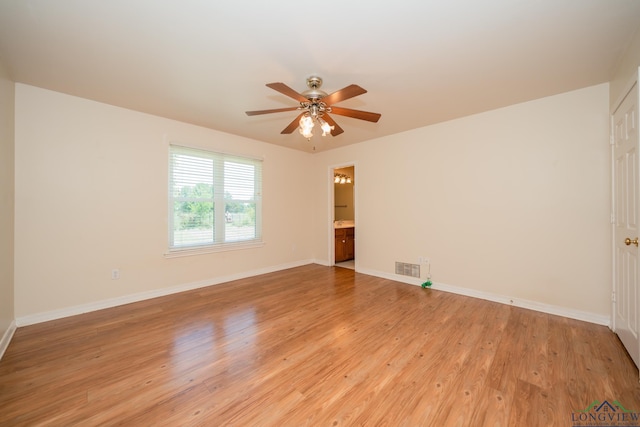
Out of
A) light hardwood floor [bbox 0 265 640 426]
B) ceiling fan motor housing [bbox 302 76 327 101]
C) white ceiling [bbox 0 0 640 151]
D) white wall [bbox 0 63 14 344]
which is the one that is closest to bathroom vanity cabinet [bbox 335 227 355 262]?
light hardwood floor [bbox 0 265 640 426]

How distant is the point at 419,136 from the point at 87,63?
421cm

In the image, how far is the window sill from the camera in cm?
384

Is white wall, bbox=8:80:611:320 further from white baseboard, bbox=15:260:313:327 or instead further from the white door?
the white door

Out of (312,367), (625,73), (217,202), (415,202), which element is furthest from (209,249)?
(625,73)

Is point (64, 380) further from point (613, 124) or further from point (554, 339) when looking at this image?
point (613, 124)

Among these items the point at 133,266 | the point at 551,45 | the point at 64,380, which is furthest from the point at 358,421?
Result: the point at 133,266

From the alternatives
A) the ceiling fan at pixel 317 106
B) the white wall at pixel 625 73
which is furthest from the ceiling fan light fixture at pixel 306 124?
the white wall at pixel 625 73

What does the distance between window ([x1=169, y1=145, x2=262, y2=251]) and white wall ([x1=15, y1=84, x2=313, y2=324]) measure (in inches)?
7.0

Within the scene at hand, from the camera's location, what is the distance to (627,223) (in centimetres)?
219

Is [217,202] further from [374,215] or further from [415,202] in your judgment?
[415,202]

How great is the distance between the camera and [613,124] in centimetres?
256

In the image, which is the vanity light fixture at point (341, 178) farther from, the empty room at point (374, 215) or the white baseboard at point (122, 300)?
the white baseboard at point (122, 300)

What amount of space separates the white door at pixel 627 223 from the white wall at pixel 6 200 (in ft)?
17.5

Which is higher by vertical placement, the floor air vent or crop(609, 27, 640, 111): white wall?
crop(609, 27, 640, 111): white wall
